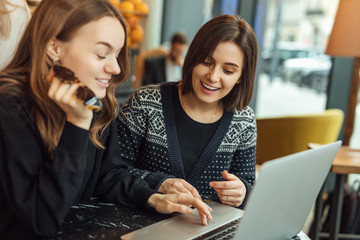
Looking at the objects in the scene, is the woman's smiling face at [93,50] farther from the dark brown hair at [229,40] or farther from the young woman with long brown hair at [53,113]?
the dark brown hair at [229,40]

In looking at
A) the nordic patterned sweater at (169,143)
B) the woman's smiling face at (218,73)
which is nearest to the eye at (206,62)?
the woman's smiling face at (218,73)

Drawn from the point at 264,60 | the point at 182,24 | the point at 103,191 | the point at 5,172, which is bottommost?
the point at 103,191

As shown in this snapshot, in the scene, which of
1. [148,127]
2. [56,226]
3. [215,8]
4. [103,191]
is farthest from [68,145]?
[215,8]

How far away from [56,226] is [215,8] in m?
4.19

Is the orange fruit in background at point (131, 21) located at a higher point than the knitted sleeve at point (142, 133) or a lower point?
higher

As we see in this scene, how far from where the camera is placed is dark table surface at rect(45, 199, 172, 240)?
104 centimetres

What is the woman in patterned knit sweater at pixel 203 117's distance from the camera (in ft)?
5.16

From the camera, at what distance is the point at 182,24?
19.1 ft

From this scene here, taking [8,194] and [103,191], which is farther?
[103,191]

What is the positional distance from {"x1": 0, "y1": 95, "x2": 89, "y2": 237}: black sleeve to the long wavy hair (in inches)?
1.7

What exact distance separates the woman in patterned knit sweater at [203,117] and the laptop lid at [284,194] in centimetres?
48

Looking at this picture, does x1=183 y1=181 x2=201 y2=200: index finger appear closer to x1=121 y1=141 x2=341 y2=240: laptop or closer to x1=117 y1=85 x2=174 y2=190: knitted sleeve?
x1=121 y1=141 x2=341 y2=240: laptop

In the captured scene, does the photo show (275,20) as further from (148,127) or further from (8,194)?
(8,194)

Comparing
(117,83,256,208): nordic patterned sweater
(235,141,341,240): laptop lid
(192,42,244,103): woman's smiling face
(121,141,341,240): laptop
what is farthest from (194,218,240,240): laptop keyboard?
(192,42,244,103): woman's smiling face
